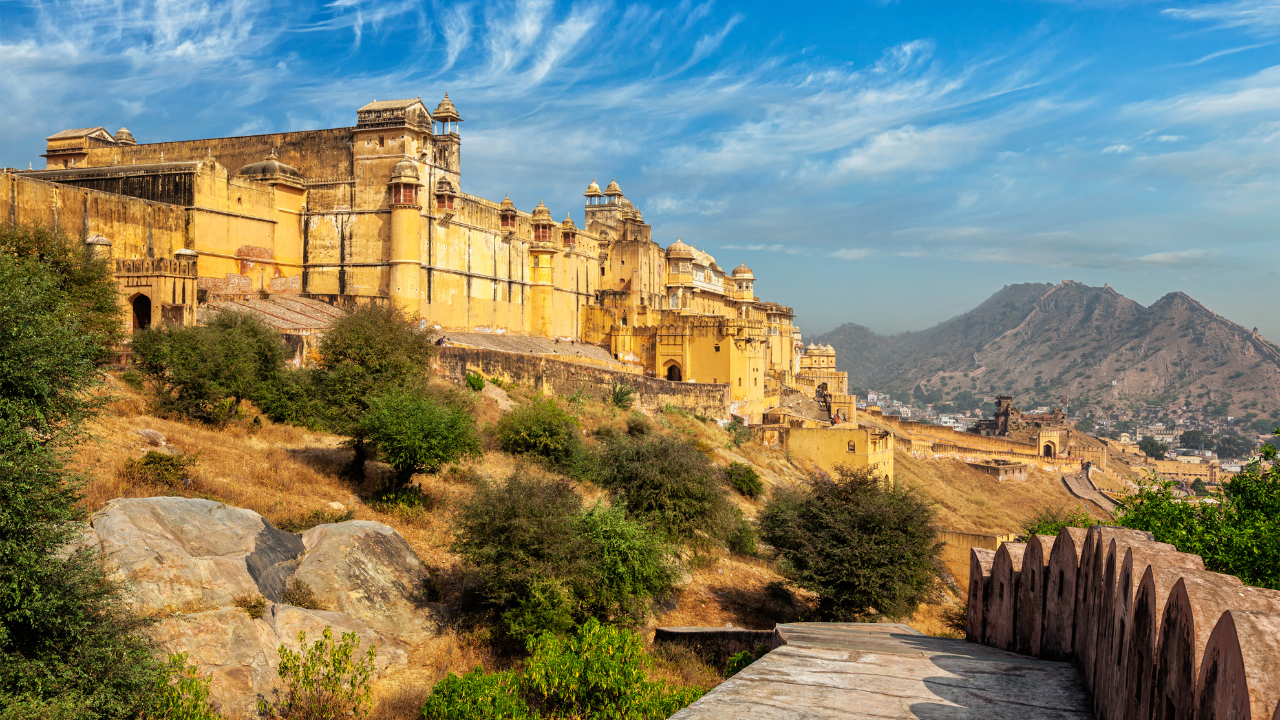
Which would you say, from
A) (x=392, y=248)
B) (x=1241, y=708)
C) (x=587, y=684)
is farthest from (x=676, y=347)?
(x=1241, y=708)

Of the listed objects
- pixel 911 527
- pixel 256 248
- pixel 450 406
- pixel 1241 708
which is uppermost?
pixel 256 248

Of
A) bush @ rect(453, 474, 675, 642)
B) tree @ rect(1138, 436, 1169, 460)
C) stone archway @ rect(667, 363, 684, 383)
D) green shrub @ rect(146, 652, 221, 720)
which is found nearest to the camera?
green shrub @ rect(146, 652, 221, 720)

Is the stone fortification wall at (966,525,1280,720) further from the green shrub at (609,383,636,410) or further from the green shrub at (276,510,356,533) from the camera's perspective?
the green shrub at (609,383,636,410)

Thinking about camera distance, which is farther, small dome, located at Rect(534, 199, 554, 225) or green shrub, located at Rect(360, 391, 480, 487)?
small dome, located at Rect(534, 199, 554, 225)

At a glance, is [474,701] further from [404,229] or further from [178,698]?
[404,229]

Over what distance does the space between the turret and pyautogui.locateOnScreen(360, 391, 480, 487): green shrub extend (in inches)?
642

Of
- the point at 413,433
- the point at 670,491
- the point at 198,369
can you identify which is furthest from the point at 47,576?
the point at 670,491

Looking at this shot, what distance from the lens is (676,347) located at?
4334cm

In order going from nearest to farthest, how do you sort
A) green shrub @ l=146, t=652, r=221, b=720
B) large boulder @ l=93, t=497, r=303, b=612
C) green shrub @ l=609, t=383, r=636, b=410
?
green shrub @ l=146, t=652, r=221, b=720 < large boulder @ l=93, t=497, r=303, b=612 < green shrub @ l=609, t=383, r=636, b=410

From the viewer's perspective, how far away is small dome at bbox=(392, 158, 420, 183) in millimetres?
32031

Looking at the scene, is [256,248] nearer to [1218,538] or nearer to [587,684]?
[587,684]

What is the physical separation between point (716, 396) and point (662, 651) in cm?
2633

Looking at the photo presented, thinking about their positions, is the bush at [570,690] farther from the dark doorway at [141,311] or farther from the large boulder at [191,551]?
the dark doorway at [141,311]

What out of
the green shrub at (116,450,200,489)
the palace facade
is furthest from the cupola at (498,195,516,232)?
the green shrub at (116,450,200,489)
